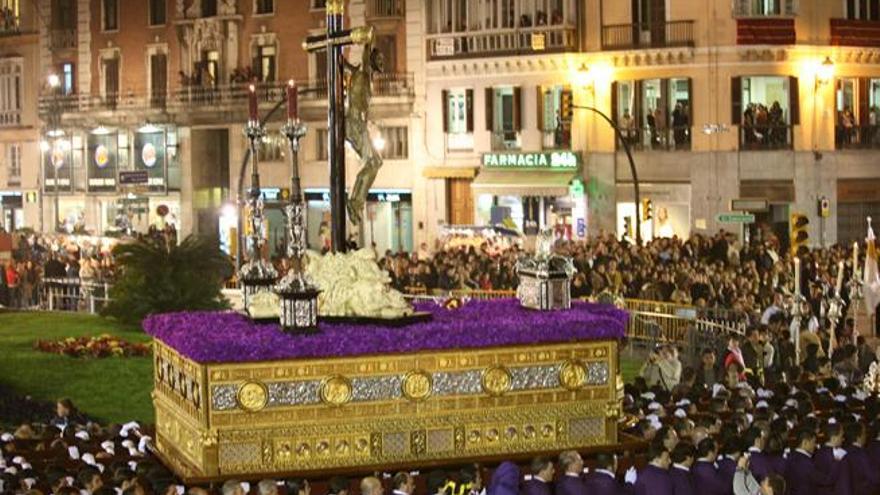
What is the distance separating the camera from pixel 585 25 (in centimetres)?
5716

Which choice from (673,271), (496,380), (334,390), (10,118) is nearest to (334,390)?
(334,390)

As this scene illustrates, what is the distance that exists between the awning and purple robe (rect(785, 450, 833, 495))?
3626cm

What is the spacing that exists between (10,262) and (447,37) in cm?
1756

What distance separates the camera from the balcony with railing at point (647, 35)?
2163 inches

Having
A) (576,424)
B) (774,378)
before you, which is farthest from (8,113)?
(576,424)

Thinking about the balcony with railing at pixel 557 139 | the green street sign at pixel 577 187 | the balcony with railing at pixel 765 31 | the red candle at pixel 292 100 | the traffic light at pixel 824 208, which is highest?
the balcony with railing at pixel 765 31

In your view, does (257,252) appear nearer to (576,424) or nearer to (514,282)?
(576,424)

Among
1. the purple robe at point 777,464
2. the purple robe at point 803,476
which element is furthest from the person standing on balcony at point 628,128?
the purple robe at point 777,464

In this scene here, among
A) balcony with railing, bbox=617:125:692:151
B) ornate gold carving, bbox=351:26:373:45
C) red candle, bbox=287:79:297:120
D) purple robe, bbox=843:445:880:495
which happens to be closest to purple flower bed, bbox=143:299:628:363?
red candle, bbox=287:79:297:120

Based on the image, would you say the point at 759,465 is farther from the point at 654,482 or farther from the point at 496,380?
the point at 496,380

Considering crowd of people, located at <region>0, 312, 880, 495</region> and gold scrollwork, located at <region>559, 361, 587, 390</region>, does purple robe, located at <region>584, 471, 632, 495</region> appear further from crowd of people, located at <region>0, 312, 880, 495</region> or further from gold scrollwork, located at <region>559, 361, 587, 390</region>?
gold scrollwork, located at <region>559, 361, 587, 390</region>

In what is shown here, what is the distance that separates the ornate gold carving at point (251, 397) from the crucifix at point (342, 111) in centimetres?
288

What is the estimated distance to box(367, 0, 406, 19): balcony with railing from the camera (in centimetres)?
6169

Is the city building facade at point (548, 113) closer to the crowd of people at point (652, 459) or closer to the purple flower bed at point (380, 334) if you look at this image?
the crowd of people at point (652, 459)
